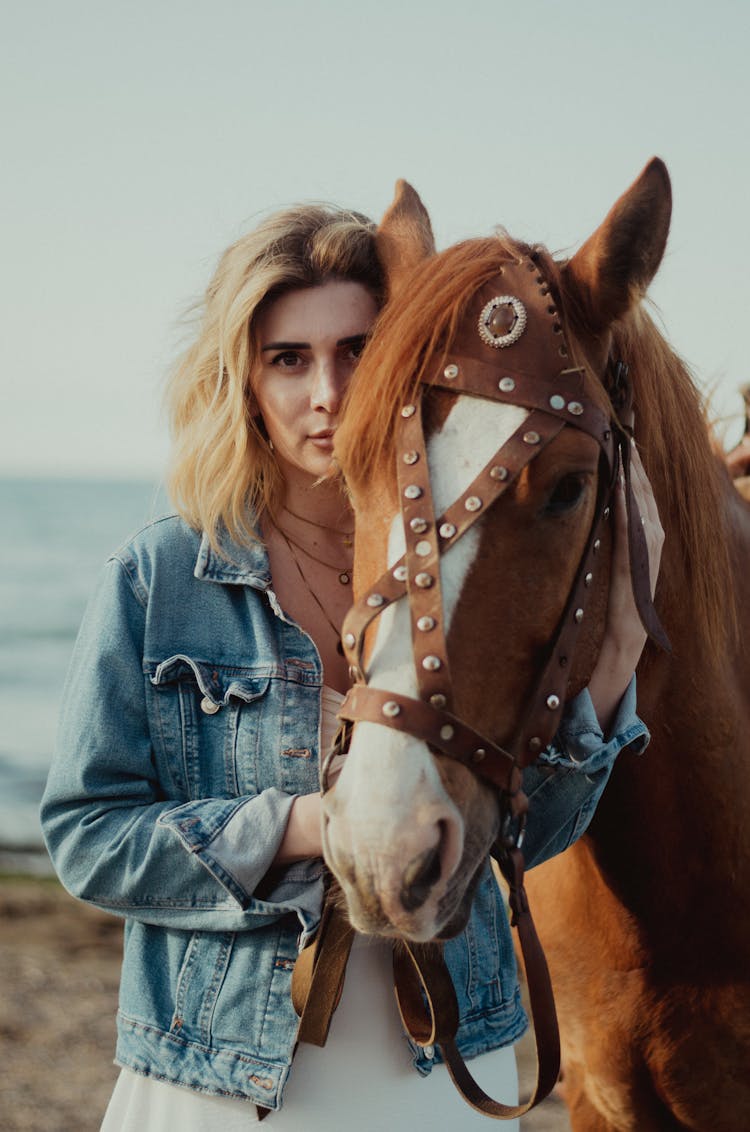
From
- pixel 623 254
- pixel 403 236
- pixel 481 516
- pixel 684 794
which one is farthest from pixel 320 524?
pixel 684 794

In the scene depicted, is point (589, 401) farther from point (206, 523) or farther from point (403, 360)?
point (206, 523)

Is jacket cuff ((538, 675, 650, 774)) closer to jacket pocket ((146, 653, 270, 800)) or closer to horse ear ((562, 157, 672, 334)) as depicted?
jacket pocket ((146, 653, 270, 800))

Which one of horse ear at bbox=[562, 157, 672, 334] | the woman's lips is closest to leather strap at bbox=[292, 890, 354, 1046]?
the woman's lips

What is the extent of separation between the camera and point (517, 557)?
1772mm

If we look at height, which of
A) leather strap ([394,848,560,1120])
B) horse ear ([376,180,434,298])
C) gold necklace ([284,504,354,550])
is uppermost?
horse ear ([376,180,434,298])

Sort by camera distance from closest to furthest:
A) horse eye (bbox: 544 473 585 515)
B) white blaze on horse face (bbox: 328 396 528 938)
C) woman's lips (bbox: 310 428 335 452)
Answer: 1. white blaze on horse face (bbox: 328 396 528 938)
2. horse eye (bbox: 544 473 585 515)
3. woman's lips (bbox: 310 428 335 452)

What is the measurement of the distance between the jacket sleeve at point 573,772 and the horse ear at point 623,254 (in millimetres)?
708

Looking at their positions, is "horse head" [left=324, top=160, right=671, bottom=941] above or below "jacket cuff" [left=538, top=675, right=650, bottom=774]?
above

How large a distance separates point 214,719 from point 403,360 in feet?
2.62

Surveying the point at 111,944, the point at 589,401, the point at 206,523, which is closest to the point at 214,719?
the point at 206,523

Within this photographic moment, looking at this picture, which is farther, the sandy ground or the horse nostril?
the sandy ground

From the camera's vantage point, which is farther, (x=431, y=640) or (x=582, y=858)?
(x=582, y=858)

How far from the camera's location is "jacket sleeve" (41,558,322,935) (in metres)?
1.98

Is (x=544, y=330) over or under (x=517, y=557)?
over
